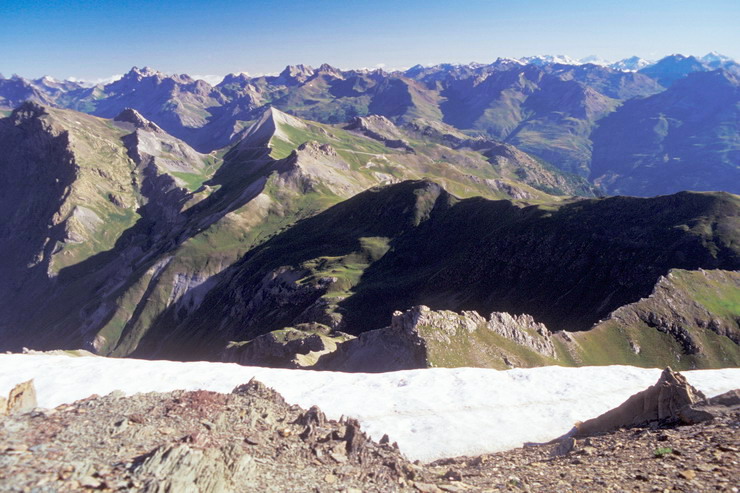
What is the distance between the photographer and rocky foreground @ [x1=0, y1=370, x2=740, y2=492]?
15.4m

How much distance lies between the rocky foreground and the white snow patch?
3036 millimetres

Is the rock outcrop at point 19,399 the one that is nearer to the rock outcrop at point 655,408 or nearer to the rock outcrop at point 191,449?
the rock outcrop at point 191,449

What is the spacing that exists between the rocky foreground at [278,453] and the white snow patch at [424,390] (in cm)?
304

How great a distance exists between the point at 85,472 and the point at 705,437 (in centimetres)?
2490

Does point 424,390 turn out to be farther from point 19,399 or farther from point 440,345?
point 440,345

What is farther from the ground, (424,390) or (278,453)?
(424,390)

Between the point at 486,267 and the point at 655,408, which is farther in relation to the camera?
the point at 486,267

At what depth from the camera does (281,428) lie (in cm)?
2058

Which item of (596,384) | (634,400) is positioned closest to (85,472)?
(634,400)

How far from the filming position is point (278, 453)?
1852 cm

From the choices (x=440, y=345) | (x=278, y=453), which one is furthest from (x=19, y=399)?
(x=440, y=345)

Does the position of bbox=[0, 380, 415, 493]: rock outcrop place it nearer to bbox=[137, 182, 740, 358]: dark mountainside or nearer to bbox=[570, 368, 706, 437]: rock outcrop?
bbox=[570, 368, 706, 437]: rock outcrop

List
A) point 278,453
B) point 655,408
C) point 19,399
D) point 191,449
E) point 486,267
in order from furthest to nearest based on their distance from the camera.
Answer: point 486,267
point 655,408
point 19,399
point 278,453
point 191,449

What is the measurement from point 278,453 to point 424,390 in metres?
14.6
